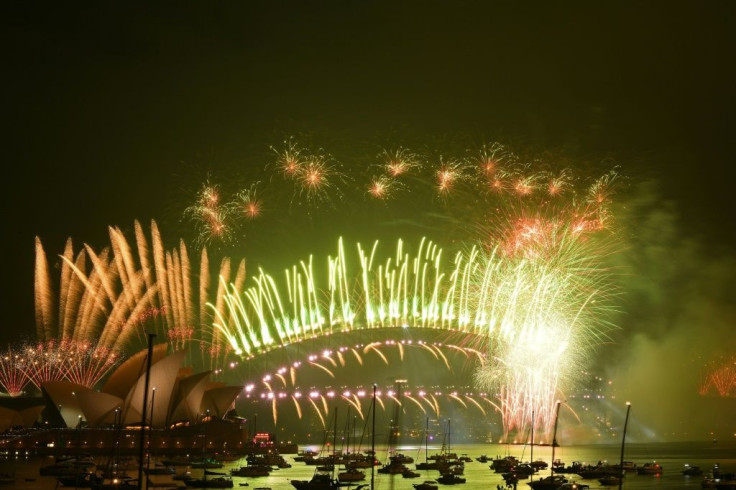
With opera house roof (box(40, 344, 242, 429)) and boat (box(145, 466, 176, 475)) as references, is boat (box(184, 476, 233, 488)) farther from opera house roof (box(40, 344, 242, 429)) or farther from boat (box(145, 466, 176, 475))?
opera house roof (box(40, 344, 242, 429))

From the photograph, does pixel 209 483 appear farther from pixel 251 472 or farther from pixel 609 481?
pixel 609 481

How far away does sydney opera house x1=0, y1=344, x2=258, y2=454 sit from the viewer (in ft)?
283

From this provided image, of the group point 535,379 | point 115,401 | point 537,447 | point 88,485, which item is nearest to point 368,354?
point 537,447

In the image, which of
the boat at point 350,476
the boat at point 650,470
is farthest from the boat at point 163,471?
the boat at point 650,470

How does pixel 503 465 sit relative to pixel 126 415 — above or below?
below

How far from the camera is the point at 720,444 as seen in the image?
16988cm

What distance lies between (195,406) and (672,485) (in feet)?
161

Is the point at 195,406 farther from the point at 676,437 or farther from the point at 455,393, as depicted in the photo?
the point at 676,437

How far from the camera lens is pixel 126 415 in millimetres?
88812

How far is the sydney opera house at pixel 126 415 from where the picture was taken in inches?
3401

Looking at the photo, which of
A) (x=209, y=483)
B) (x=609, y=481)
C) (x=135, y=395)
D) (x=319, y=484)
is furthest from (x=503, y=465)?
(x=135, y=395)

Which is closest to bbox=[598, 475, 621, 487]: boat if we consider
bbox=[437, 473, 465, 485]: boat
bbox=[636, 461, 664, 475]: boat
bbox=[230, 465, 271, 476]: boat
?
bbox=[437, 473, 465, 485]: boat

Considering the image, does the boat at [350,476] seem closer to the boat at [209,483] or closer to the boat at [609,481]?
the boat at [209,483]

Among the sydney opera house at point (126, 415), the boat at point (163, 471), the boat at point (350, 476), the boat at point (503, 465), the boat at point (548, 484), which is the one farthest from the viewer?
the sydney opera house at point (126, 415)
